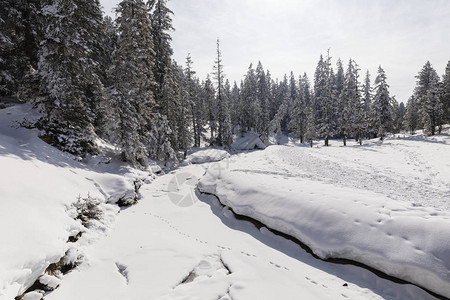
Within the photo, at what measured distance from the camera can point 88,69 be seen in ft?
45.8

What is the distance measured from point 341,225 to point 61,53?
16628 millimetres

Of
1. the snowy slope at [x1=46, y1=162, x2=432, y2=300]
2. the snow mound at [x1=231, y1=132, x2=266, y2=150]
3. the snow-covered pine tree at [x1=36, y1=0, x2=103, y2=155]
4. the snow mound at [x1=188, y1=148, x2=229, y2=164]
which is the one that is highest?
the snow-covered pine tree at [x1=36, y1=0, x2=103, y2=155]

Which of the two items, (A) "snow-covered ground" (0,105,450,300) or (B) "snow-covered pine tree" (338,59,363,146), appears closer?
(A) "snow-covered ground" (0,105,450,300)

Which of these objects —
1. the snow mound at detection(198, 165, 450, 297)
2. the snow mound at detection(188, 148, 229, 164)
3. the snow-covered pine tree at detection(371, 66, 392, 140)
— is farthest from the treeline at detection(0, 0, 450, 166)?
the snow-covered pine tree at detection(371, 66, 392, 140)

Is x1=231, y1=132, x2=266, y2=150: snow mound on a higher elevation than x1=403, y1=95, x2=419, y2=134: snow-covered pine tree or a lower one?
lower

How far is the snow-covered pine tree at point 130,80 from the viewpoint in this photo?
52.1 ft

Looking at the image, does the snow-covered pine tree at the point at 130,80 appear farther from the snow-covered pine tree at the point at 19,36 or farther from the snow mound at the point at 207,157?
the snow mound at the point at 207,157

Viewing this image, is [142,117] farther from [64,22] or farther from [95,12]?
[95,12]

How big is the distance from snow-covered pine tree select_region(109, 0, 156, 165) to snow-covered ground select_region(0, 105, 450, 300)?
18.3 feet

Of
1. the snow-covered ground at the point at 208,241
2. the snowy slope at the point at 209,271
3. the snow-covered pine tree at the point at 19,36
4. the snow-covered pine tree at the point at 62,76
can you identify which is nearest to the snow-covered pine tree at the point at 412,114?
the snow-covered ground at the point at 208,241

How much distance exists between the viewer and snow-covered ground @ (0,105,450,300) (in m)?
4.78

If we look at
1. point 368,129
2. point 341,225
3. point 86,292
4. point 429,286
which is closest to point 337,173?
point 341,225

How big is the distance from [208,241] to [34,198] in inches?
209

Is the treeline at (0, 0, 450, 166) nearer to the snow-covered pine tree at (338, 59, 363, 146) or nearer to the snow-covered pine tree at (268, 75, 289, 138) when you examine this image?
the snow-covered pine tree at (338, 59, 363, 146)
